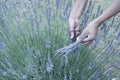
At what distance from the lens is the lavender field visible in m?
1.85

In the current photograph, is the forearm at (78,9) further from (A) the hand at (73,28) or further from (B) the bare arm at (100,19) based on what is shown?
(B) the bare arm at (100,19)

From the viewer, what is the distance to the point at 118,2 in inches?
57.7

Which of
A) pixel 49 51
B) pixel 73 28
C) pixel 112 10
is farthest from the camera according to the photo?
pixel 49 51

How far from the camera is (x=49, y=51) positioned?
76.5 inches

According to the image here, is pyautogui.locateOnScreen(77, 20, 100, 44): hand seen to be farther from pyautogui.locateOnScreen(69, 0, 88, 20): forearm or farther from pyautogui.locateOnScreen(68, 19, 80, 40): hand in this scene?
pyautogui.locateOnScreen(69, 0, 88, 20): forearm

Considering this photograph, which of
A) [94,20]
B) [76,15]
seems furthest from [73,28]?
[94,20]

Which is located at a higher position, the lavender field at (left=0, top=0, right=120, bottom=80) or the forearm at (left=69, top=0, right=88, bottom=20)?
the forearm at (left=69, top=0, right=88, bottom=20)

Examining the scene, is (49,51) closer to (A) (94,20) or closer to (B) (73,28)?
(B) (73,28)

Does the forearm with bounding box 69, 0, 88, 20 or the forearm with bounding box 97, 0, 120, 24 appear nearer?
the forearm with bounding box 97, 0, 120, 24

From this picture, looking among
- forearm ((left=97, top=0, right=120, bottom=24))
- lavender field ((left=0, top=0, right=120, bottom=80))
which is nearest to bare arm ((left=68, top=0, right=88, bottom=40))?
→ lavender field ((left=0, top=0, right=120, bottom=80))

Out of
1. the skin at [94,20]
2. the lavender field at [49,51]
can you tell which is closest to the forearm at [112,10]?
the skin at [94,20]

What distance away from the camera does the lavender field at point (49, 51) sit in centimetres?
185

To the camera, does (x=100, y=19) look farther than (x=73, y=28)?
No

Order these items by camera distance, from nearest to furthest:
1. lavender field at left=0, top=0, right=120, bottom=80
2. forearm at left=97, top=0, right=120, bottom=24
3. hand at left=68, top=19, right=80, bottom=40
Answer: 1. forearm at left=97, top=0, right=120, bottom=24
2. hand at left=68, top=19, right=80, bottom=40
3. lavender field at left=0, top=0, right=120, bottom=80
